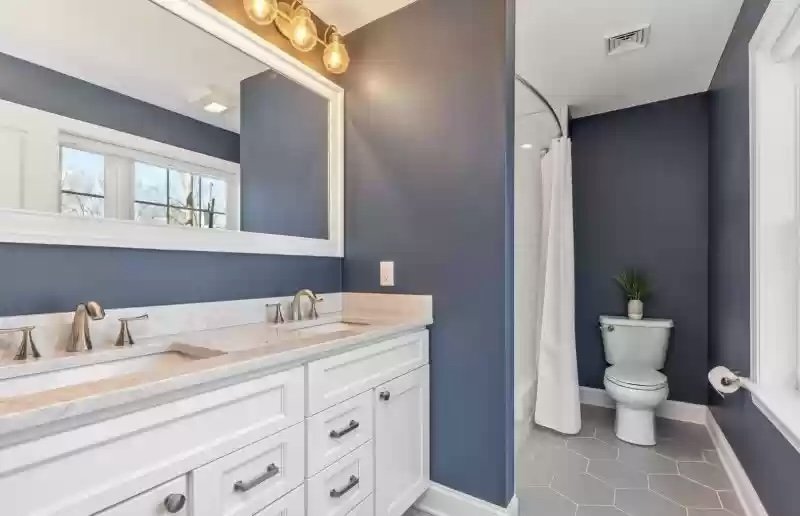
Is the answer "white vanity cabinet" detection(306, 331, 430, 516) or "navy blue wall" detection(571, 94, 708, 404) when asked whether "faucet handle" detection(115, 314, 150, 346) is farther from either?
"navy blue wall" detection(571, 94, 708, 404)

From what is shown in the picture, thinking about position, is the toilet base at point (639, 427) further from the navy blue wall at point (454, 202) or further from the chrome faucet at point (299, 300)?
the chrome faucet at point (299, 300)

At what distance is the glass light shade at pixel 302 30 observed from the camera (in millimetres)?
1693

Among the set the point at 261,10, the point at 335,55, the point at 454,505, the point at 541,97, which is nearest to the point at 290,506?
the point at 454,505

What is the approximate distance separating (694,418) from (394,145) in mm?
2733

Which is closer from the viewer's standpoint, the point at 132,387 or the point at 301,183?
the point at 132,387

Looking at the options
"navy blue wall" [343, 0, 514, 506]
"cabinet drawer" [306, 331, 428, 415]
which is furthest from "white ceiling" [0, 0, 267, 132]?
"cabinet drawer" [306, 331, 428, 415]

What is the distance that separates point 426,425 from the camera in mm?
1681

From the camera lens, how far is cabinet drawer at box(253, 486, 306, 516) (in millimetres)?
1008

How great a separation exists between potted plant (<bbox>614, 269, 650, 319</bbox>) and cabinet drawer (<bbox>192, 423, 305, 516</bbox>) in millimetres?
2569

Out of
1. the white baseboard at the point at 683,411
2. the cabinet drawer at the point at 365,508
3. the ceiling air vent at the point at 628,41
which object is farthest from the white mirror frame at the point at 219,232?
the white baseboard at the point at 683,411

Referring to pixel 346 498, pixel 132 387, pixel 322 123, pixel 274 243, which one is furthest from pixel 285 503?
pixel 322 123

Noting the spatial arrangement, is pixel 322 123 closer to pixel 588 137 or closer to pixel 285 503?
pixel 285 503

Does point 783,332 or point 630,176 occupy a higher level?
point 630,176

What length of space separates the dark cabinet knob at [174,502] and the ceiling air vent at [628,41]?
8.57 ft
